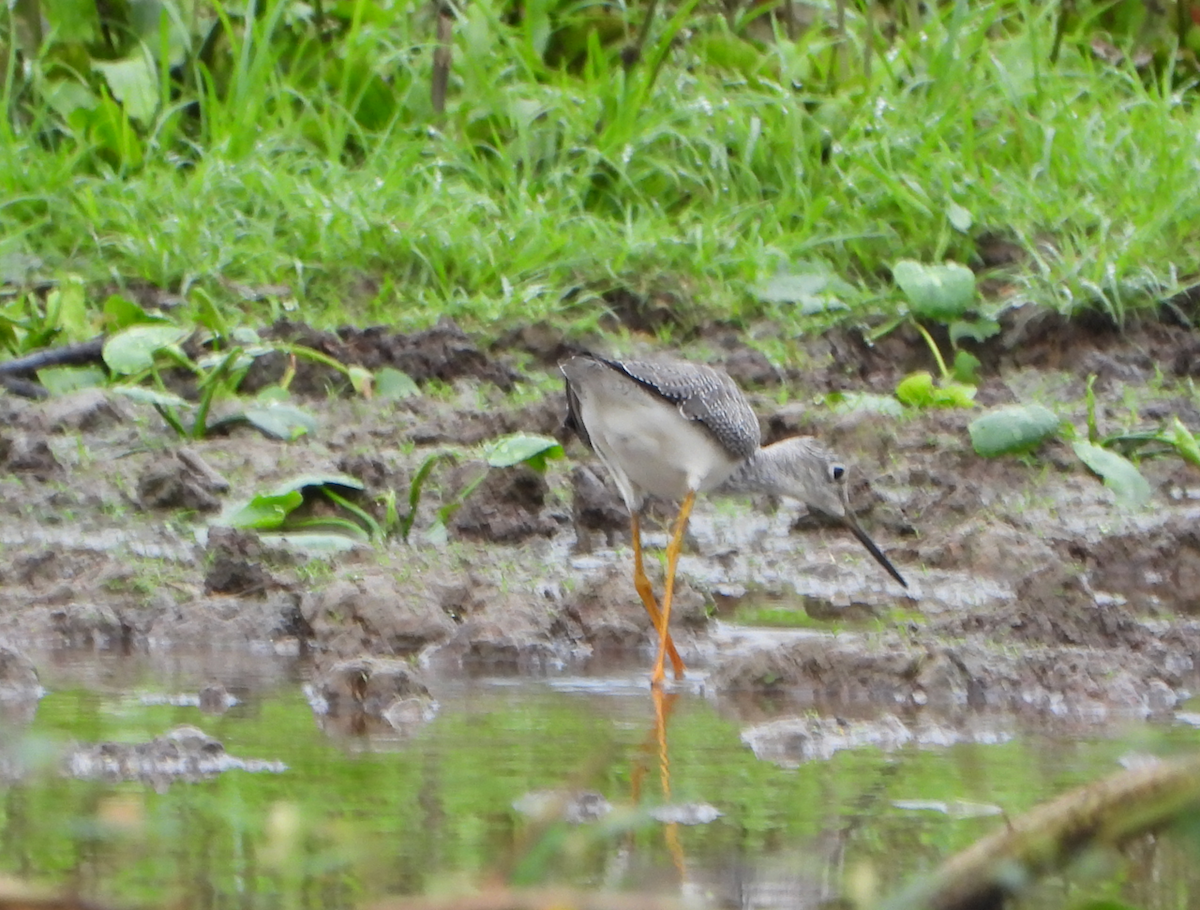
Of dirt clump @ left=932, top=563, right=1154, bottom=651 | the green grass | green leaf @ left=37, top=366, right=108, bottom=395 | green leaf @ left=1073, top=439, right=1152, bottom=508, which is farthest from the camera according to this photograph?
the green grass

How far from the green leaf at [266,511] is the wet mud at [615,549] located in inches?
5.8

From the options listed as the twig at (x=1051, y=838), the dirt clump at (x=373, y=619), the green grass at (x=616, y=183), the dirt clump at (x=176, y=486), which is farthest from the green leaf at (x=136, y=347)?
the twig at (x=1051, y=838)

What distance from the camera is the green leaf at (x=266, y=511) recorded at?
19.3 feet

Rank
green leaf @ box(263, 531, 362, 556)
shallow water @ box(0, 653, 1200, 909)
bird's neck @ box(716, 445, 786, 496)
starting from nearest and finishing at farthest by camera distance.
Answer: shallow water @ box(0, 653, 1200, 909), green leaf @ box(263, 531, 362, 556), bird's neck @ box(716, 445, 786, 496)

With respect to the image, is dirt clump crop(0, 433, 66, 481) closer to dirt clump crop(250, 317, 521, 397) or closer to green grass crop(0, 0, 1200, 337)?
dirt clump crop(250, 317, 521, 397)

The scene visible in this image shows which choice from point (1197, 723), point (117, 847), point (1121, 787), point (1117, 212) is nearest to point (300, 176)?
point (1117, 212)

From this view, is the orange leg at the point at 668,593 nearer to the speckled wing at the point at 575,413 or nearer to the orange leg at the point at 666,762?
the orange leg at the point at 666,762

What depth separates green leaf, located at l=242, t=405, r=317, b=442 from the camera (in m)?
6.85

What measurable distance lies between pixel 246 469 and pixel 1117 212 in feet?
12.8

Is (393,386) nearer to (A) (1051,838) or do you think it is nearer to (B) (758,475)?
(B) (758,475)

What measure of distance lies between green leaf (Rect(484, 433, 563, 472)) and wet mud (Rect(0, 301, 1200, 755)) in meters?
0.06

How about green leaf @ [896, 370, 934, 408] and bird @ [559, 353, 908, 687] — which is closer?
bird @ [559, 353, 908, 687]

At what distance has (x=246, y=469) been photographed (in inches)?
258

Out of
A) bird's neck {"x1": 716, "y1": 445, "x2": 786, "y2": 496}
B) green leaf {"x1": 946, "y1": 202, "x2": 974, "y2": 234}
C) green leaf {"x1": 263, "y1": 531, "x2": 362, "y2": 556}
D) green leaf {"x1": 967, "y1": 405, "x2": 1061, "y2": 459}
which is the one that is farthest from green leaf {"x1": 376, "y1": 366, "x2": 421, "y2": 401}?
green leaf {"x1": 946, "y1": 202, "x2": 974, "y2": 234}
